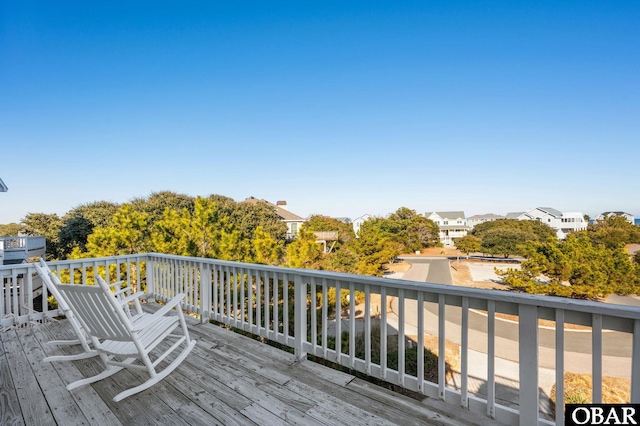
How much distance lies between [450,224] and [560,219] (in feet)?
58.3

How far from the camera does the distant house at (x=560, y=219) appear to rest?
34.3 m

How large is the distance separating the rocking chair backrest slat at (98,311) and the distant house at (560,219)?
41030mm

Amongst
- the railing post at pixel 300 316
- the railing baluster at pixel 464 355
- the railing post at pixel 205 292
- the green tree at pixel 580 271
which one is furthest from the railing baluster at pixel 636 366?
the green tree at pixel 580 271

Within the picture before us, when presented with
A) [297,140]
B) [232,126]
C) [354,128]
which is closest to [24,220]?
[232,126]

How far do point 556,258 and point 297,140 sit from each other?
18550 millimetres

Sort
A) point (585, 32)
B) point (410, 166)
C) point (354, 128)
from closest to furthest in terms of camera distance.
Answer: point (585, 32) → point (354, 128) → point (410, 166)

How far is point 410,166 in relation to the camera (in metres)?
23.2

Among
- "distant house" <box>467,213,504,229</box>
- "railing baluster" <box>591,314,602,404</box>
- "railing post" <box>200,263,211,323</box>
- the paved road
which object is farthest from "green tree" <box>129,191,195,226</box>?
"distant house" <box>467,213,504,229</box>

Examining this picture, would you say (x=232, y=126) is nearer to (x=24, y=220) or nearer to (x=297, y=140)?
(x=297, y=140)

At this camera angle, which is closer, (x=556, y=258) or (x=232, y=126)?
(x=232, y=126)

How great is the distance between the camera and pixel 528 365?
1605 millimetres

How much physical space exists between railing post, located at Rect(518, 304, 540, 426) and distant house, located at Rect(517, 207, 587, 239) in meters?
39.7

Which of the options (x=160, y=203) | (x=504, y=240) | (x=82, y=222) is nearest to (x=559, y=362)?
(x=82, y=222)

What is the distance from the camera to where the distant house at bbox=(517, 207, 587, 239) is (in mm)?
34312
